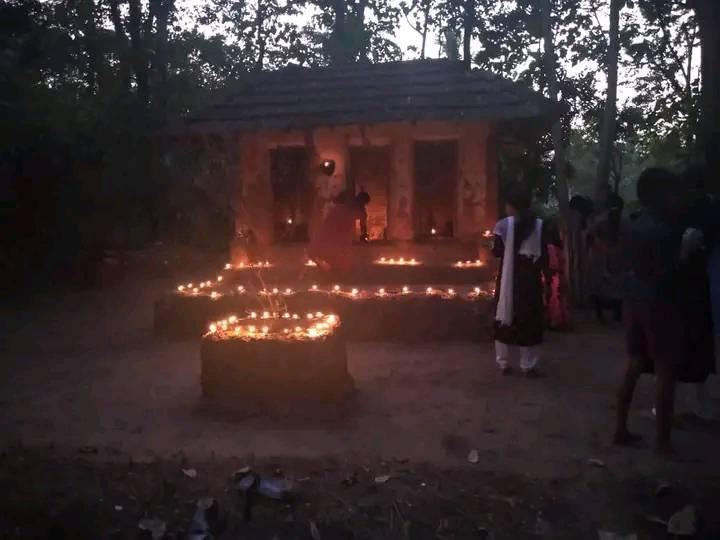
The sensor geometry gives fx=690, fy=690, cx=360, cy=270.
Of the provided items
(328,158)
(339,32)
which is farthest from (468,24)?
(328,158)

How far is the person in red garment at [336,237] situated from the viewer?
1015cm

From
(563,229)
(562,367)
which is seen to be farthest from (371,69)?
(562,367)

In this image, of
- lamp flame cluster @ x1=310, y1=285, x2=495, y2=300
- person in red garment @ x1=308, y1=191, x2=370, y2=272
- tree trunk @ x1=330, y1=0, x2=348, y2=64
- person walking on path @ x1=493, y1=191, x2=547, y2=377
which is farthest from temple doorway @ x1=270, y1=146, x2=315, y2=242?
tree trunk @ x1=330, y1=0, x2=348, y2=64

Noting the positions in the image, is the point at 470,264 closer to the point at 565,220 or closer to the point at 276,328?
the point at 565,220

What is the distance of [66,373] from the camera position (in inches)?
292

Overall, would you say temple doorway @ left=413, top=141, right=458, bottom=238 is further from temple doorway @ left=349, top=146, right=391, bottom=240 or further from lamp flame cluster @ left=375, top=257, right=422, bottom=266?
lamp flame cluster @ left=375, top=257, right=422, bottom=266

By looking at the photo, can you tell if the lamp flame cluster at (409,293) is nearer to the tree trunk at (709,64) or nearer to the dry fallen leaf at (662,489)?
the tree trunk at (709,64)

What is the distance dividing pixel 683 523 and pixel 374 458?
1.91 metres

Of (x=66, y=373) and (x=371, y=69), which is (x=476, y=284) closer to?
(x=371, y=69)

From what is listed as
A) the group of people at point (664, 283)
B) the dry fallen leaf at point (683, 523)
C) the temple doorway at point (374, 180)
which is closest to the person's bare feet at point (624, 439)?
the group of people at point (664, 283)

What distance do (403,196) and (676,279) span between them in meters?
6.94

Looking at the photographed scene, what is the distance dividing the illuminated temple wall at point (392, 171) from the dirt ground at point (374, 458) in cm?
426

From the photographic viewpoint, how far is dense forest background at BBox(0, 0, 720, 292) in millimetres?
13258

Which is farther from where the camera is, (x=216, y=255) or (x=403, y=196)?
(x=216, y=255)
